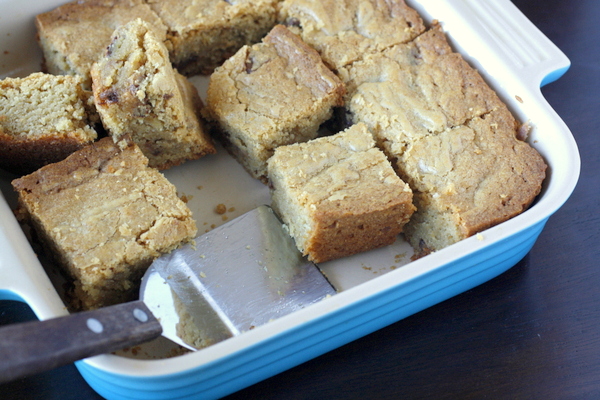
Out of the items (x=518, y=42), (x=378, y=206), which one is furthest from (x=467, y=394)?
(x=518, y=42)

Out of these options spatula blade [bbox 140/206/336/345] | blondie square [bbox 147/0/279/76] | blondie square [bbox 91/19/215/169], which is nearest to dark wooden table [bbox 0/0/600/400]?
spatula blade [bbox 140/206/336/345]

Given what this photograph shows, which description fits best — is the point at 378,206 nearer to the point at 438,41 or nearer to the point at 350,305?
the point at 350,305

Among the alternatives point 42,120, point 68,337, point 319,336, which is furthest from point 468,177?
point 42,120

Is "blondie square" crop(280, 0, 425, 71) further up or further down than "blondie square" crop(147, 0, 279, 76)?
further down

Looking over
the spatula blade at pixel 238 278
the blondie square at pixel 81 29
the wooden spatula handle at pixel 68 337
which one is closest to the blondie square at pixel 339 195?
the spatula blade at pixel 238 278

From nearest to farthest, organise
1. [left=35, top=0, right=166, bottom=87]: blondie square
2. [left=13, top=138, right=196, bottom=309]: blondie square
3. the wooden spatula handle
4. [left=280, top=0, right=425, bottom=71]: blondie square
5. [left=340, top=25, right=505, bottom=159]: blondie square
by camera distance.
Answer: the wooden spatula handle → [left=13, top=138, right=196, bottom=309]: blondie square → [left=340, top=25, right=505, bottom=159]: blondie square → [left=35, top=0, right=166, bottom=87]: blondie square → [left=280, top=0, right=425, bottom=71]: blondie square

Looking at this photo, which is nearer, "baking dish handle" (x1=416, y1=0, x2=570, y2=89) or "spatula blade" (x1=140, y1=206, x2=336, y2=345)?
"spatula blade" (x1=140, y1=206, x2=336, y2=345)

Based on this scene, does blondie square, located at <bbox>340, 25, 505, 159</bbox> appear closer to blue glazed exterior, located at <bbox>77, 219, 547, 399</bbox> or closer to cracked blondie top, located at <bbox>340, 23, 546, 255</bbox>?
cracked blondie top, located at <bbox>340, 23, 546, 255</bbox>
